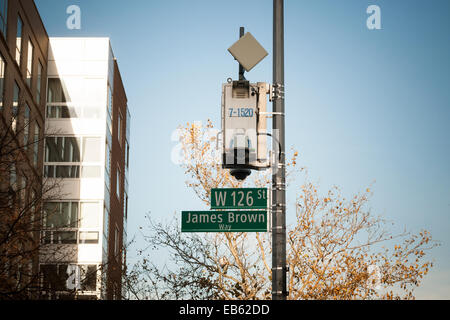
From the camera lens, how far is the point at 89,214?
39.5 metres

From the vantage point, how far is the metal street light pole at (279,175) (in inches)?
349

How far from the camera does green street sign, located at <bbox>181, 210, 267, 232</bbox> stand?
9398 mm

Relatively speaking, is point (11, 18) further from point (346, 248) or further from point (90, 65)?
point (346, 248)

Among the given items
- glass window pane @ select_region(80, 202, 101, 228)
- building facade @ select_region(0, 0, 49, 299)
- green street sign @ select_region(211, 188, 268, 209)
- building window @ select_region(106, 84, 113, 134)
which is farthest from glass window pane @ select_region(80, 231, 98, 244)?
green street sign @ select_region(211, 188, 268, 209)

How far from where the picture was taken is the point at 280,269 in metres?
8.89

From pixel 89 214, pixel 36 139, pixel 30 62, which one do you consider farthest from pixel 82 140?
pixel 30 62

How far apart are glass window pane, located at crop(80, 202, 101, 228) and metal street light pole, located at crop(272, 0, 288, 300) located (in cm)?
3102

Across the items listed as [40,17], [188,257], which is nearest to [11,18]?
[40,17]

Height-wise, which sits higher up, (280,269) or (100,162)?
(100,162)

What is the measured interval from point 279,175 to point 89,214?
31.6 meters

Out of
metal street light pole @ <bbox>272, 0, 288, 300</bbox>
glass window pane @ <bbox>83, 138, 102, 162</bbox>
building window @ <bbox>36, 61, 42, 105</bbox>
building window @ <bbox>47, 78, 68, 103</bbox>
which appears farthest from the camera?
glass window pane @ <bbox>83, 138, 102, 162</bbox>

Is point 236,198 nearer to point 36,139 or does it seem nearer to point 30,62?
point 30,62

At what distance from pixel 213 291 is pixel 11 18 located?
49.5 ft

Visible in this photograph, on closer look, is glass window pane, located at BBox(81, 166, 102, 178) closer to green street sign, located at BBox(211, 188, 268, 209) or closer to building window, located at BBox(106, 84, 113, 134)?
building window, located at BBox(106, 84, 113, 134)
